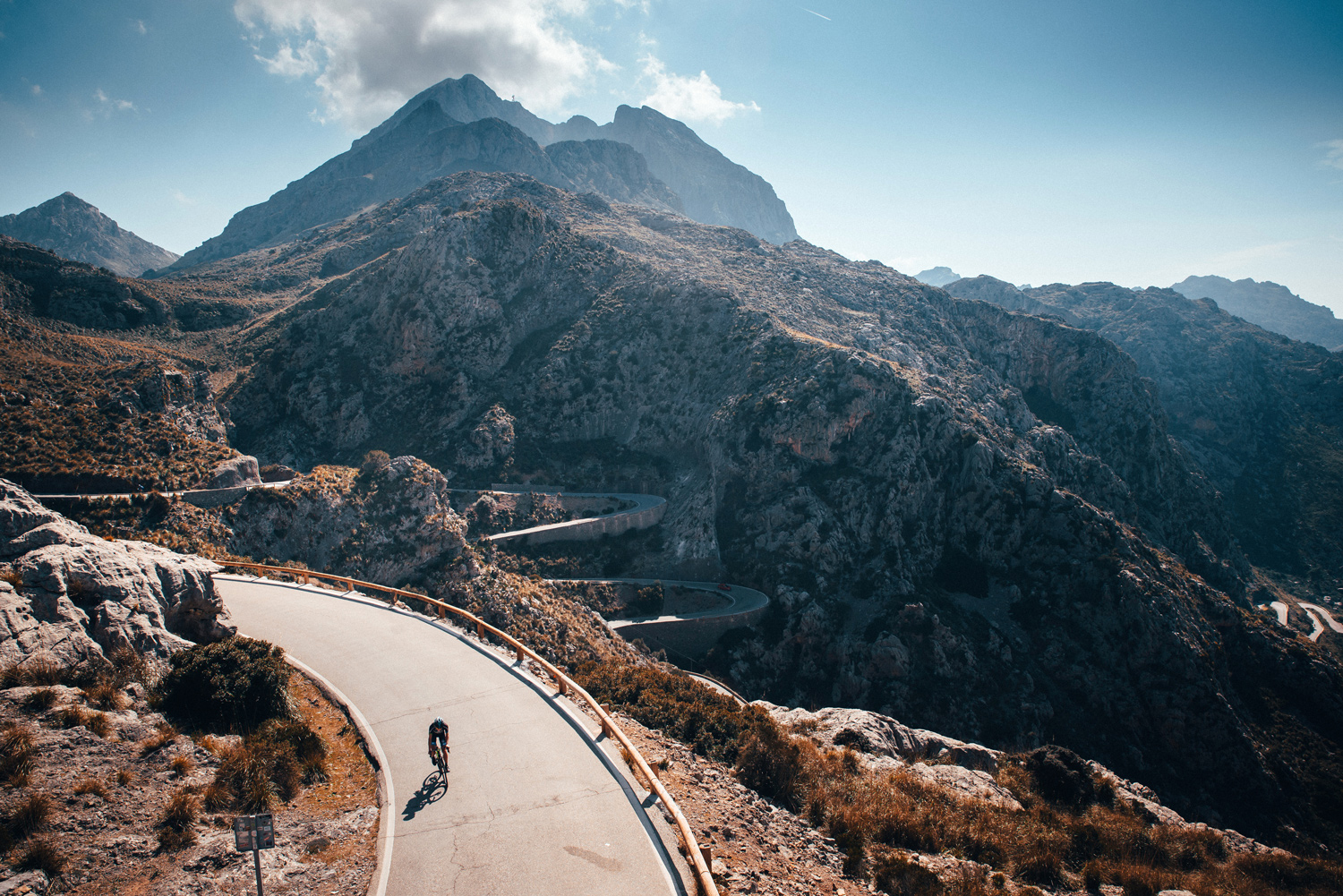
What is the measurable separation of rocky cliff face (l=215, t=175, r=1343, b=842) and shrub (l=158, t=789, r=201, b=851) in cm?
3592

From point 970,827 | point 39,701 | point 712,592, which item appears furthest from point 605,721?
point 712,592

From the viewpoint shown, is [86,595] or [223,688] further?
[86,595]

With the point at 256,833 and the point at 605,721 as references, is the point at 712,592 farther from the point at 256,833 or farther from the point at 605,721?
the point at 256,833

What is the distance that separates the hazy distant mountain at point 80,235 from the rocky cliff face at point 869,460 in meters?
151

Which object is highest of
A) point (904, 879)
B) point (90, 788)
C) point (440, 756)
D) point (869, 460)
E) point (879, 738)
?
point (869, 460)

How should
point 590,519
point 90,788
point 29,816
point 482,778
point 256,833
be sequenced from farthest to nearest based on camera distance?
1. point 590,519
2. point 482,778
3. point 90,788
4. point 29,816
5. point 256,833

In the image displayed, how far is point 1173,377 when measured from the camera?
119 metres

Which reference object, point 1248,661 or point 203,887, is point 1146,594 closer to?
point 1248,661

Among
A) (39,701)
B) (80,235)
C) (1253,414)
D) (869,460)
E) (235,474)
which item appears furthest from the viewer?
(80,235)

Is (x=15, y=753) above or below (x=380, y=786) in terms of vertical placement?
above

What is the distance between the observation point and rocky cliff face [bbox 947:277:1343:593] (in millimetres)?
87625

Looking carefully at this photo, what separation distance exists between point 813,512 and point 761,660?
1494 cm

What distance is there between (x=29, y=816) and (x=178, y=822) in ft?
5.20

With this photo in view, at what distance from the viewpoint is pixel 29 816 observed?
22.7 feet
